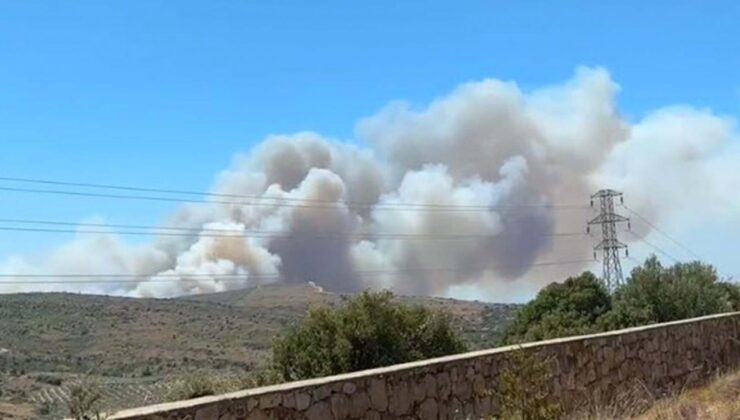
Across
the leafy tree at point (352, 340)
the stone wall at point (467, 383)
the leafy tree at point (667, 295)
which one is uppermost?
the leafy tree at point (667, 295)

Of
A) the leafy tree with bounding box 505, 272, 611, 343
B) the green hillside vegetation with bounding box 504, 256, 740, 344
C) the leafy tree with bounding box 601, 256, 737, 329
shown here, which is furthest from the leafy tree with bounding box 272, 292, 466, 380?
the leafy tree with bounding box 505, 272, 611, 343

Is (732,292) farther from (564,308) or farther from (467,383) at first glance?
(467,383)

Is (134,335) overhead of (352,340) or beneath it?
overhead

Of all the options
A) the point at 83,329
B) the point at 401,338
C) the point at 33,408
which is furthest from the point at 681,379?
the point at 83,329

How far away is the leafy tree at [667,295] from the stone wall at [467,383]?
22509 millimetres

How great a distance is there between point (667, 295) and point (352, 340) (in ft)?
61.8

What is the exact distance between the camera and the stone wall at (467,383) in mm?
6910

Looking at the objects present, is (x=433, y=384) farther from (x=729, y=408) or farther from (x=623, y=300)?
(x=623, y=300)

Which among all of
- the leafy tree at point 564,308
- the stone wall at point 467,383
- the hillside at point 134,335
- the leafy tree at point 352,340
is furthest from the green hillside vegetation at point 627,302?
the stone wall at point 467,383

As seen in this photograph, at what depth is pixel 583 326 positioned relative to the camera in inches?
1693

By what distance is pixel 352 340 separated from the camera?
24266mm

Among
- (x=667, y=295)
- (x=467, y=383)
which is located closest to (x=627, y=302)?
(x=667, y=295)

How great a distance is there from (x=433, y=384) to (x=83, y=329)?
2424 inches

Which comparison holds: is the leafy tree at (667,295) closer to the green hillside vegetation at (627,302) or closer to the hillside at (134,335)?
the green hillside vegetation at (627,302)
